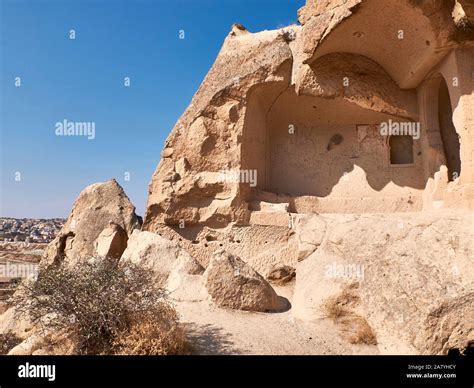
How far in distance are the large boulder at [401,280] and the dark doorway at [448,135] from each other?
4315 millimetres

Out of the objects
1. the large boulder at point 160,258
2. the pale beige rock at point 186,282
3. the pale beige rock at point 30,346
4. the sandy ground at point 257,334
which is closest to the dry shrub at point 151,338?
the sandy ground at point 257,334

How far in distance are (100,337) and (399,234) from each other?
3.95 m

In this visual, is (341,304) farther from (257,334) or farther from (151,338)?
(151,338)

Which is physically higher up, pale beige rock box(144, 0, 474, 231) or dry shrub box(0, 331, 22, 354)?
pale beige rock box(144, 0, 474, 231)

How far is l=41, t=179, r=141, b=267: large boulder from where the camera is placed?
31.3 ft

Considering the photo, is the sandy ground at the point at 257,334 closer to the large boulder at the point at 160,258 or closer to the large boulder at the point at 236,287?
the large boulder at the point at 236,287

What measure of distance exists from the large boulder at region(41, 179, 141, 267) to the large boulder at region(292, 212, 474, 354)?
18.9 feet

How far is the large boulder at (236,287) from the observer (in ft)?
17.7

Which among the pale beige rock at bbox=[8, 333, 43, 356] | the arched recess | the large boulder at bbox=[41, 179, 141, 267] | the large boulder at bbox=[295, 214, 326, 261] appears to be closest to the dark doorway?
the arched recess

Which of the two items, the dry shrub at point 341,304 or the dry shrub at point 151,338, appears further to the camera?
the dry shrub at point 341,304

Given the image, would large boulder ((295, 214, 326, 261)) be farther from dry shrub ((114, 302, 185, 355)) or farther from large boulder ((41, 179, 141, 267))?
large boulder ((41, 179, 141, 267))
